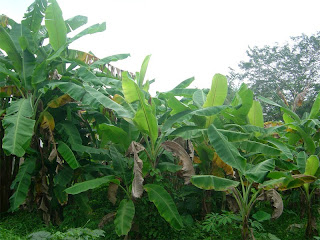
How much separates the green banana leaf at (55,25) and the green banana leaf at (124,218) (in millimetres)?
2587

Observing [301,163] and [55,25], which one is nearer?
[301,163]

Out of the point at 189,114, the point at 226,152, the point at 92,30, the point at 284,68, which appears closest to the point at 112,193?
the point at 189,114

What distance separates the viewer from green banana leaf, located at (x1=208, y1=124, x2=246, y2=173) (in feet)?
11.7

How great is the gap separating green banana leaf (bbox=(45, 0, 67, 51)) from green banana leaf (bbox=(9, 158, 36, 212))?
178 cm

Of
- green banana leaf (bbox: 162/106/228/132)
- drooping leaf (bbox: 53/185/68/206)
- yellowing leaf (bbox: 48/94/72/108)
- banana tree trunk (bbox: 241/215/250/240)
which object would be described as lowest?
banana tree trunk (bbox: 241/215/250/240)

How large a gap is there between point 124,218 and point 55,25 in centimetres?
298

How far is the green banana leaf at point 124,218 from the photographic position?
3.78 m

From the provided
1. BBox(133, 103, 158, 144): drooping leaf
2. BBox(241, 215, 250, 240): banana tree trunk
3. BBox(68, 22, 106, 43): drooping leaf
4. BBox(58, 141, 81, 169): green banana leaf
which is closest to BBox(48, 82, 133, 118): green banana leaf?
BBox(133, 103, 158, 144): drooping leaf

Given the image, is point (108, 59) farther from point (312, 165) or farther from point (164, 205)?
point (312, 165)

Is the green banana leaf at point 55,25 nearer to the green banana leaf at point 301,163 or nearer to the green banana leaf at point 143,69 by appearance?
the green banana leaf at point 143,69

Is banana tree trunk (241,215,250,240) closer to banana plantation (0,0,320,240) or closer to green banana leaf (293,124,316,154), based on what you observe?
banana plantation (0,0,320,240)

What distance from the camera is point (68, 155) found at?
4.38 m

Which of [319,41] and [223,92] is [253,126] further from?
[319,41]

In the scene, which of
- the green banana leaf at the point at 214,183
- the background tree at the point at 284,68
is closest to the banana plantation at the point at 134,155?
the green banana leaf at the point at 214,183
